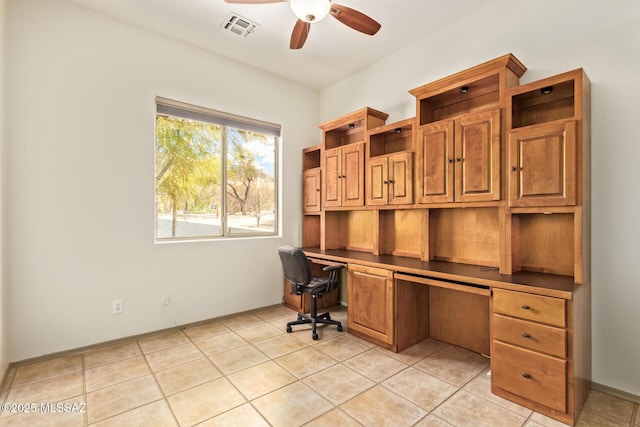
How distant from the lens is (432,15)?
2898mm

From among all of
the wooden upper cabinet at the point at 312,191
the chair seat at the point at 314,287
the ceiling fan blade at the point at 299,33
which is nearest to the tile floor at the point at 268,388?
the chair seat at the point at 314,287

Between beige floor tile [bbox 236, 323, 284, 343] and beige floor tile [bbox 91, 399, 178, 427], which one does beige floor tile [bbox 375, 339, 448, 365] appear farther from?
beige floor tile [bbox 91, 399, 178, 427]

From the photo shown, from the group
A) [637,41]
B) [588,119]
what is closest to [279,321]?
[588,119]

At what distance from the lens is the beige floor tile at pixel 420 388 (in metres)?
2.07

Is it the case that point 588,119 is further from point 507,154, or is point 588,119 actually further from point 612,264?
point 612,264

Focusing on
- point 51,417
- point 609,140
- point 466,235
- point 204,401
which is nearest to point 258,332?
point 204,401

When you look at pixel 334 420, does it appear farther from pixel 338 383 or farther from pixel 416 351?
pixel 416 351

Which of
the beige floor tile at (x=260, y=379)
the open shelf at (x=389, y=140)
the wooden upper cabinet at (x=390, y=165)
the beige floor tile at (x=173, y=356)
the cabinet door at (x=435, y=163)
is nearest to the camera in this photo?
the beige floor tile at (x=260, y=379)

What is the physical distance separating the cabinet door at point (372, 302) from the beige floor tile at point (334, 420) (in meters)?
1.03

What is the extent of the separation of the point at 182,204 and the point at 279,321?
5.80ft

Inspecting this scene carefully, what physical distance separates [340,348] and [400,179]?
1.75m

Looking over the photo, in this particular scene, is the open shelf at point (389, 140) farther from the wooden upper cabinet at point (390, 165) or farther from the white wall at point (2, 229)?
the white wall at point (2, 229)

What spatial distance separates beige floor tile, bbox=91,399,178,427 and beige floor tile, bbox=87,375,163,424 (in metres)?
0.05

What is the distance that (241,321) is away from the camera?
3.61 meters
